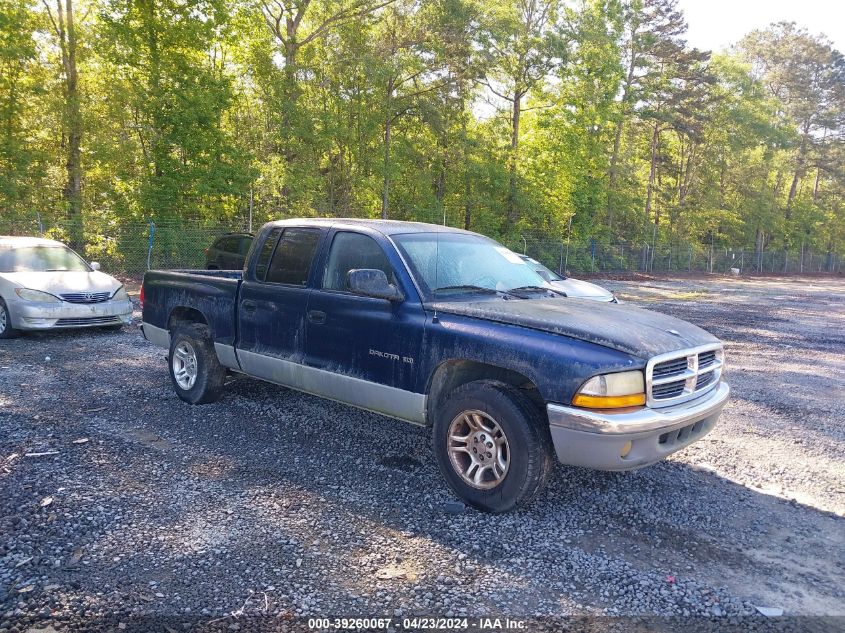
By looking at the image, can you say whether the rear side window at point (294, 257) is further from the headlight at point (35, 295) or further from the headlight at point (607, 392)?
the headlight at point (35, 295)

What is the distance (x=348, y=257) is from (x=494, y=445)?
6.52 ft

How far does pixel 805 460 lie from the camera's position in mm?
5012

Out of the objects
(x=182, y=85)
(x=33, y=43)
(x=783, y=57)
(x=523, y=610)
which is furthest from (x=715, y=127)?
(x=523, y=610)

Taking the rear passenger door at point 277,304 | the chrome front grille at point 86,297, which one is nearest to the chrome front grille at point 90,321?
the chrome front grille at point 86,297

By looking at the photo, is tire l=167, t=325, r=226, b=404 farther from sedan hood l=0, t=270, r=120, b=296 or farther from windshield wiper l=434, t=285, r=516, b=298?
sedan hood l=0, t=270, r=120, b=296

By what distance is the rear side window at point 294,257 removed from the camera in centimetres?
511

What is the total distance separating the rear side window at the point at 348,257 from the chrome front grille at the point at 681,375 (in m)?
2.09

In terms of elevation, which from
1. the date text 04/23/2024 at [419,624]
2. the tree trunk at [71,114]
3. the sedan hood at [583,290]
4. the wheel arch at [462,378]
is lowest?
the date text 04/23/2024 at [419,624]

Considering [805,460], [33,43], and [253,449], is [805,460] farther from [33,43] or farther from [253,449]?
[33,43]

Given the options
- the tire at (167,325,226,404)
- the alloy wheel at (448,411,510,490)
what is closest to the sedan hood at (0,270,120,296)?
the tire at (167,325,226,404)

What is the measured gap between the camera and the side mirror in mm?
4242

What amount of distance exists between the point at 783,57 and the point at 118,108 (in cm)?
5505

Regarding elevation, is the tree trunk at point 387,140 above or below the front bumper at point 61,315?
above

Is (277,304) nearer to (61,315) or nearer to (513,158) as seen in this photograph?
(61,315)
